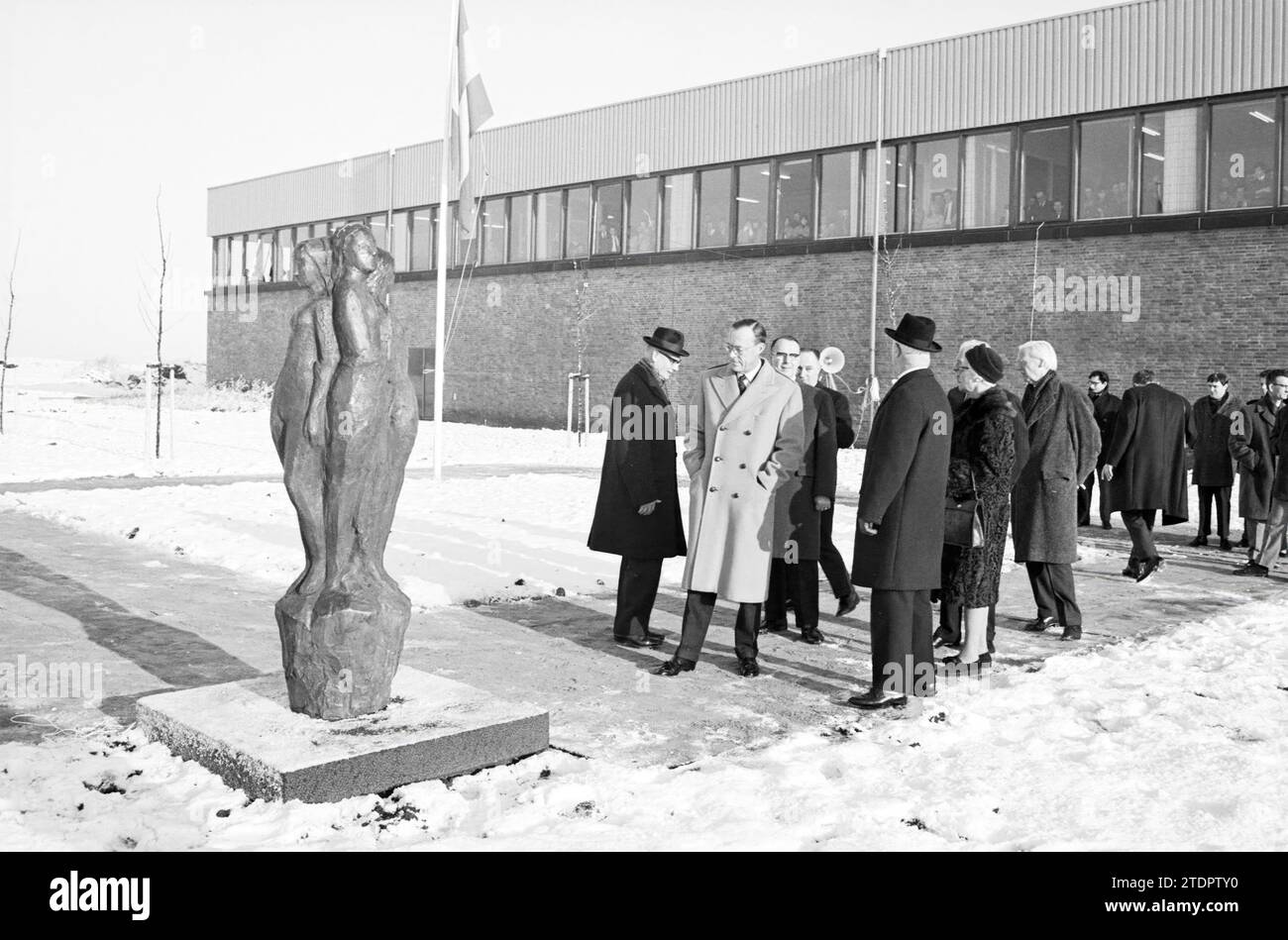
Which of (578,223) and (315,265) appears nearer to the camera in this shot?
(315,265)

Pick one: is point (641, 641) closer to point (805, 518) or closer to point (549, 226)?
point (805, 518)

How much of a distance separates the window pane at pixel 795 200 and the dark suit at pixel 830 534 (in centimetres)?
1708

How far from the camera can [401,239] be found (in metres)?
34.8

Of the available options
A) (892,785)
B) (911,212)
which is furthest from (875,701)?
(911,212)

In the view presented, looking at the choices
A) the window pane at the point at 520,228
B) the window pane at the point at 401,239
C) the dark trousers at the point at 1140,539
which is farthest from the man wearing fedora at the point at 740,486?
the window pane at the point at 401,239

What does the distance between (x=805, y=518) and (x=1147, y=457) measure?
4.81m

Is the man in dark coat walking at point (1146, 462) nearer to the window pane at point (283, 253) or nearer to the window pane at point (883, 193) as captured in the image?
the window pane at point (883, 193)

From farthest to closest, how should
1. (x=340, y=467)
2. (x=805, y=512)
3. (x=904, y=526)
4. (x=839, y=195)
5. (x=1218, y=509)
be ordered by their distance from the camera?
(x=839, y=195)
(x=1218, y=509)
(x=805, y=512)
(x=904, y=526)
(x=340, y=467)

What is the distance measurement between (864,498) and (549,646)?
85.4 inches

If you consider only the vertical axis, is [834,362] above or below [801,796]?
above

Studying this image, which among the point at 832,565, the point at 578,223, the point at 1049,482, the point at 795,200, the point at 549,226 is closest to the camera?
the point at 1049,482

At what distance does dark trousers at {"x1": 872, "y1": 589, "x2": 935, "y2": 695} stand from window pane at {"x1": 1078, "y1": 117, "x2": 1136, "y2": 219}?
15869 mm

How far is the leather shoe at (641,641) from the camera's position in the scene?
24.2 feet

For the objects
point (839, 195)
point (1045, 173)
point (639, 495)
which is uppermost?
point (839, 195)
